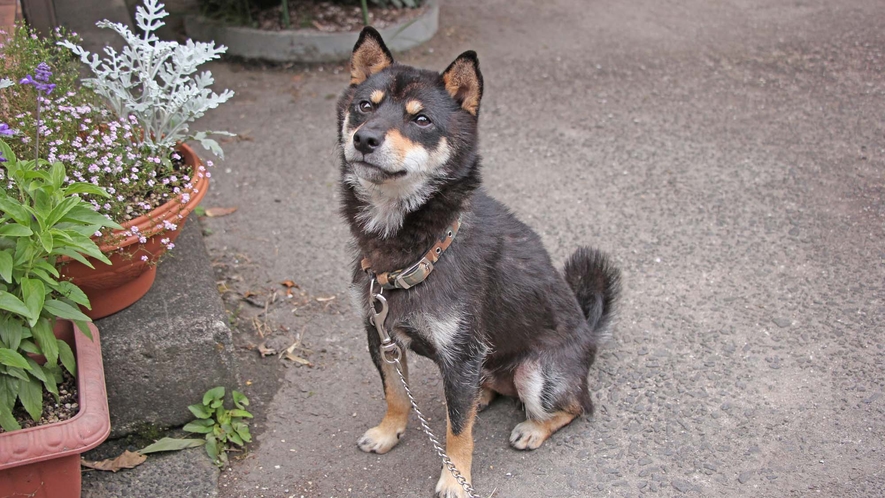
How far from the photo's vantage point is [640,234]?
4836 mm

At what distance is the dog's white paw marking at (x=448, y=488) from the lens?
124 inches

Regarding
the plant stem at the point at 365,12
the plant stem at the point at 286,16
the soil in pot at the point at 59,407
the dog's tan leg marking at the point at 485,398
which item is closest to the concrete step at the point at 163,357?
the soil in pot at the point at 59,407

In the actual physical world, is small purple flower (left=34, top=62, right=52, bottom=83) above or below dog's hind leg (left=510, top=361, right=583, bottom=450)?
above

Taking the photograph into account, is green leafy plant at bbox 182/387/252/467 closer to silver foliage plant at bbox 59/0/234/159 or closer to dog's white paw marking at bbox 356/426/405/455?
dog's white paw marking at bbox 356/426/405/455

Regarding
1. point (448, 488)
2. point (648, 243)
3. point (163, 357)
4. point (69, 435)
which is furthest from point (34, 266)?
point (648, 243)

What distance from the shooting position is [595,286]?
3.74 metres

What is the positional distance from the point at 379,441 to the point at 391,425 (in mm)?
88

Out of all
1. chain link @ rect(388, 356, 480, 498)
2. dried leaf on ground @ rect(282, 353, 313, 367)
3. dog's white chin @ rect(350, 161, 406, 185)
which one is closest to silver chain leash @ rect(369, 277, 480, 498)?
chain link @ rect(388, 356, 480, 498)

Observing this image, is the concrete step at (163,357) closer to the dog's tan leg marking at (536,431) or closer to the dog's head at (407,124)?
the dog's head at (407,124)

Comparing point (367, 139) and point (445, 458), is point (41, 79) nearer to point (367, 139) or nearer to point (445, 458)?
point (367, 139)

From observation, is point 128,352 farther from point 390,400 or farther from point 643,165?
point 643,165

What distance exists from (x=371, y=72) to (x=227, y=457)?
1.76 meters

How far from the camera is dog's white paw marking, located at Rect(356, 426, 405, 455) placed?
3.43m

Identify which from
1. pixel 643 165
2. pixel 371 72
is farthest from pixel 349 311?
pixel 643 165
